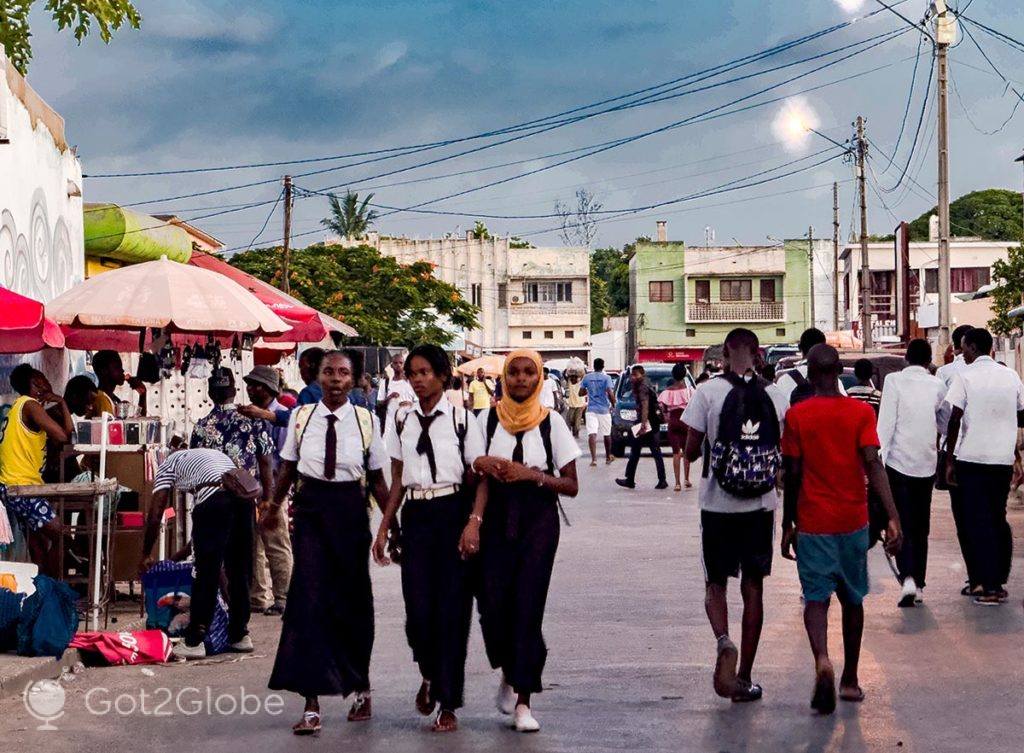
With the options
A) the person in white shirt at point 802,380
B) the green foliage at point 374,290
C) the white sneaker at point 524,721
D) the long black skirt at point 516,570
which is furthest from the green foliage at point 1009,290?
the white sneaker at point 524,721

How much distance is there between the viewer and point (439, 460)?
8008mm

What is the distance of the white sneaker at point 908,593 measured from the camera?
11883 mm

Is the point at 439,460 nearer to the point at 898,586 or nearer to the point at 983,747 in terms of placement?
the point at 983,747

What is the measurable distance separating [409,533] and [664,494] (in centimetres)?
1574

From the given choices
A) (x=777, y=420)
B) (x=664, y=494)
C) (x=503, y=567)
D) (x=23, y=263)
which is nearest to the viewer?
(x=503, y=567)

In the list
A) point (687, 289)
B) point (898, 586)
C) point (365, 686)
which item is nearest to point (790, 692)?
point (365, 686)

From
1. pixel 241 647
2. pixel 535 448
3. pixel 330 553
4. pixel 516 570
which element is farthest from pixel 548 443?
pixel 241 647

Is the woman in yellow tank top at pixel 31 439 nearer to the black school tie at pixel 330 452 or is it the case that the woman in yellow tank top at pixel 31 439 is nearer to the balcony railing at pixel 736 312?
the black school tie at pixel 330 452

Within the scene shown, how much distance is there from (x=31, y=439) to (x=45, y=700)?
140 inches

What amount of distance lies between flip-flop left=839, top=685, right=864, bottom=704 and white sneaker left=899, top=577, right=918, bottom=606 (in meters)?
3.57

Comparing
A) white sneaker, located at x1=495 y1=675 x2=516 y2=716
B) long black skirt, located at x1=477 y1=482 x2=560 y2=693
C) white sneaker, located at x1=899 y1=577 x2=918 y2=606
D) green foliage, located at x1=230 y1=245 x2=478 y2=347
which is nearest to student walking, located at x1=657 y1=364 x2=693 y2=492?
white sneaker, located at x1=899 y1=577 x2=918 y2=606

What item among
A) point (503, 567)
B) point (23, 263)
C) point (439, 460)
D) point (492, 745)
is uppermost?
point (23, 263)

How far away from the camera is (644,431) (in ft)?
81.9

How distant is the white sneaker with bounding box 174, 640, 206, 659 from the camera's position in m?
10.4
